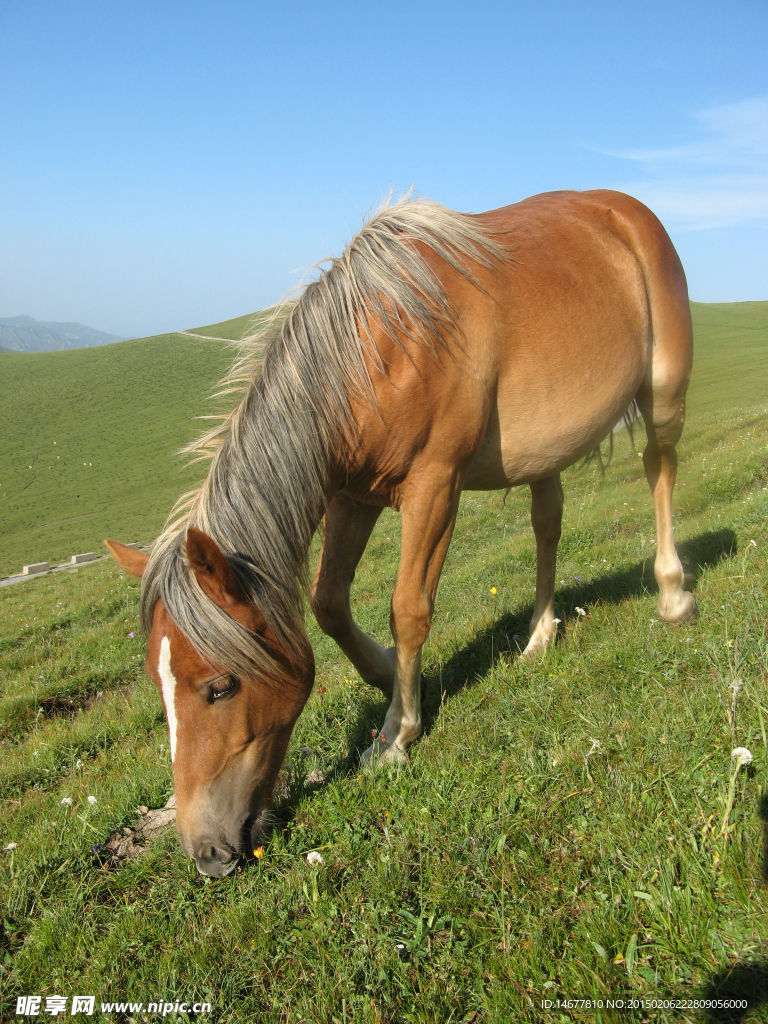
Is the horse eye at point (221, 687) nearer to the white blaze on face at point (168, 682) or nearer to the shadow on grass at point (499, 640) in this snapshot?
the white blaze on face at point (168, 682)

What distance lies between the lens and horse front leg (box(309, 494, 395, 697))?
3.93m

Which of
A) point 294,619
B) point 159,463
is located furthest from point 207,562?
point 159,463

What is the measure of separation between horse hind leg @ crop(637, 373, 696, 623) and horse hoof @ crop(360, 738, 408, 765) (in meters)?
2.10

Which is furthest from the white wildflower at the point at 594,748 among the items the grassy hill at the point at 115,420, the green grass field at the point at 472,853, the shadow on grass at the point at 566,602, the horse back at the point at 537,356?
the grassy hill at the point at 115,420

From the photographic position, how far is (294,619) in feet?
9.98

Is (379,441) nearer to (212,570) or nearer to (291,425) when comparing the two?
(291,425)

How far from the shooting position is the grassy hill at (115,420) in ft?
103

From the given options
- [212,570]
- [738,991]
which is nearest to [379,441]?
[212,570]

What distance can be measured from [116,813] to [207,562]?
165 centimetres

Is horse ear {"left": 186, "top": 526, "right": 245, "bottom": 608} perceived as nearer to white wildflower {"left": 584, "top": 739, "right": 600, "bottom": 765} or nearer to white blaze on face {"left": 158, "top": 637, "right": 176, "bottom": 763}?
white blaze on face {"left": 158, "top": 637, "right": 176, "bottom": 763}

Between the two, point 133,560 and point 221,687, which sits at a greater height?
point 133,560

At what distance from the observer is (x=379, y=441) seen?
3385 millimetres

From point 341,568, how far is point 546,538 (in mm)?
1760

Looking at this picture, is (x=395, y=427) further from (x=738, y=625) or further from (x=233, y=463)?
(x=738, y=625)
